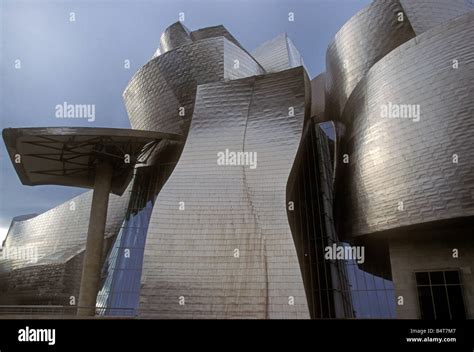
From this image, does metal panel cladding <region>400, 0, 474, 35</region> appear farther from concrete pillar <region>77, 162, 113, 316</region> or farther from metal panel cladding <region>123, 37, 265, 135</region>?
concrete pillar <region>77, 162, 113, 316</region>

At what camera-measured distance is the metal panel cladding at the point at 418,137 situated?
41.3ft

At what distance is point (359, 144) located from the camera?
16000 mm

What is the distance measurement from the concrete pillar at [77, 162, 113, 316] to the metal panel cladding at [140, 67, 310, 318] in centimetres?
348

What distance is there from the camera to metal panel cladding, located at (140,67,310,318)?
12609 millimetres

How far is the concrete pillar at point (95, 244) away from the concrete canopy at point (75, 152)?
0.95m

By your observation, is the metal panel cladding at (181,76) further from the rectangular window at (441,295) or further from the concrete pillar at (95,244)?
the rectangular window at (441,295)

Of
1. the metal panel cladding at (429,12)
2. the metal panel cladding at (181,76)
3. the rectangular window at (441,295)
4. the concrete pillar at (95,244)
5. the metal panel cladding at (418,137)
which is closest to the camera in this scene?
the metal panel cladding at (418,137)

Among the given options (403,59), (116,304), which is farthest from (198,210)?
(403,59)

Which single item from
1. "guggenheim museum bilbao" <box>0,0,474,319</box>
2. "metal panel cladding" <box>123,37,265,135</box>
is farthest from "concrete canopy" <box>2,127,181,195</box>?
"metal panel cladding" <box>123,37,265,135</box>

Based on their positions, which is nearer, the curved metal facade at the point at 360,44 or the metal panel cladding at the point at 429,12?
the metal panel cladding at the point at 429,12

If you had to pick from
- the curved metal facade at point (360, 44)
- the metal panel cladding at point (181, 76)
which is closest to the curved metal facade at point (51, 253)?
the metal panel cladding at point (181, 76)

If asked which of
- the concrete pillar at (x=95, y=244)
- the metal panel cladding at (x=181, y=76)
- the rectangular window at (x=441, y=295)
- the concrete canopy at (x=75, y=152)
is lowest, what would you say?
the rectangular window at (x=441, y=295)
